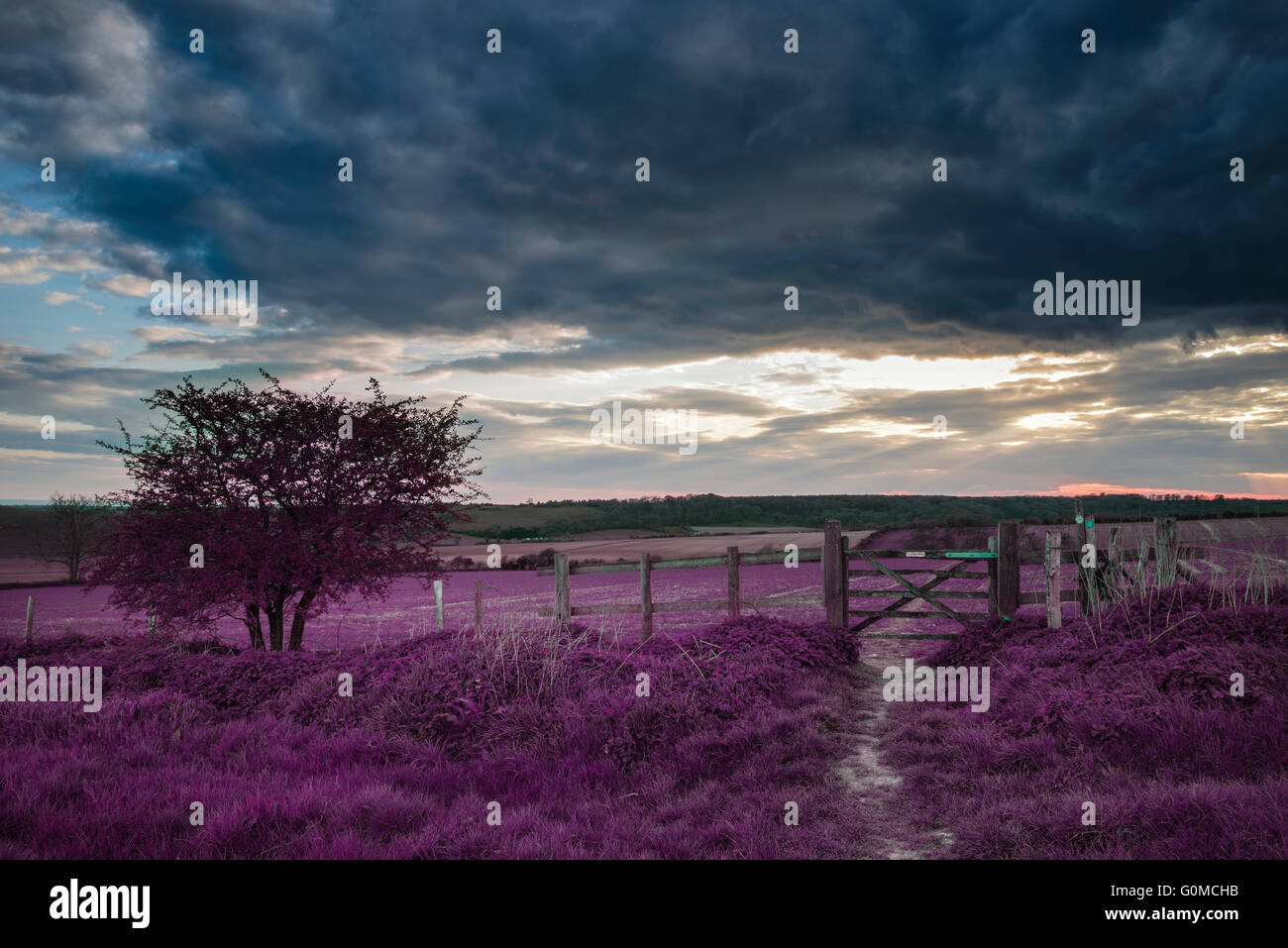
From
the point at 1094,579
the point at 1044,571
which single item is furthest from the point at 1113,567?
the point at 1044,571

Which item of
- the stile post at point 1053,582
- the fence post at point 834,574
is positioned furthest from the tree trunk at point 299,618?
the stile post at point 1053,582

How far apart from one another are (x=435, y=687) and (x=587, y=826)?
12.1 feet

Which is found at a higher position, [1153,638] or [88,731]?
[1153,638]

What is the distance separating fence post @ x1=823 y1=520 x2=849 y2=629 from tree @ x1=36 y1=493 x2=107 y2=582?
185 ft

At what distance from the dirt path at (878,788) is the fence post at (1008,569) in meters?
3.90

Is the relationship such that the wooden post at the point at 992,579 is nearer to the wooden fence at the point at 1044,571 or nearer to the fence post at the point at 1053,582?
the wooden fence at the point at 1044,571

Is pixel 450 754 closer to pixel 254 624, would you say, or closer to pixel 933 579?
pixel 254 624

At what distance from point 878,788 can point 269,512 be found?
12.2m

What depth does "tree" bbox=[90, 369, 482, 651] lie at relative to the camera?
1343cm

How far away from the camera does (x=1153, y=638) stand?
889 cm

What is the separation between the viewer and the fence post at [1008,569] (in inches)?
515
